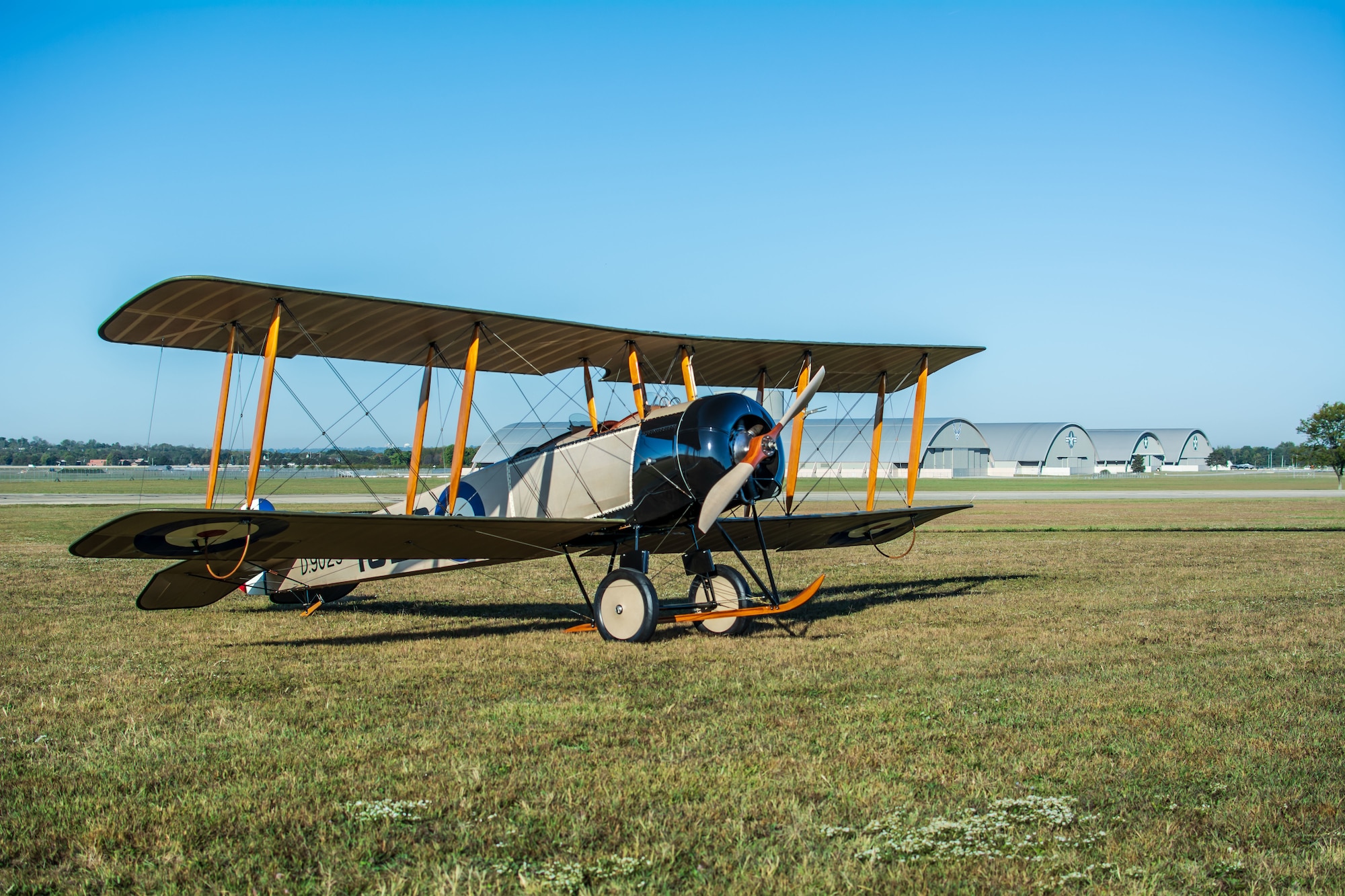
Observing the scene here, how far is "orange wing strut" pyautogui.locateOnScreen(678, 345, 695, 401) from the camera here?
1097cm

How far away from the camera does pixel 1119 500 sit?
44156mm

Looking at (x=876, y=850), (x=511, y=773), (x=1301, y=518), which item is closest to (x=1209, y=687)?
(x=876, y=850)

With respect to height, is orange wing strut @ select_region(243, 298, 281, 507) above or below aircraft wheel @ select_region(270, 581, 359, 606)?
above

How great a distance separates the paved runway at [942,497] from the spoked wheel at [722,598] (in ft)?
93.5

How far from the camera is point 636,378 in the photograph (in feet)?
35.7

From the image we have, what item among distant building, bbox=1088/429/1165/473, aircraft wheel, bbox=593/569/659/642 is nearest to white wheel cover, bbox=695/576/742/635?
aircraft wheel, bbox=593/569/659/642

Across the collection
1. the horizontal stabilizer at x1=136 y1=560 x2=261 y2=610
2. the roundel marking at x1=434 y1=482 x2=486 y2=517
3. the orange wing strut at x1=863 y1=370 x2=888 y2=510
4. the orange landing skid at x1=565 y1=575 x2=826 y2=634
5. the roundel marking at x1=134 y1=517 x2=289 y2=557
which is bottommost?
the horizontal stabilizer at x1=136 y1=560 x2=261 y2=610

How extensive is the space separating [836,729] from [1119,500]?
42594 mm

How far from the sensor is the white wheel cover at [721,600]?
10.2 metres

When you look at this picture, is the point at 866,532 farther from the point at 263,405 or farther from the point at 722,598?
the point at 263,405

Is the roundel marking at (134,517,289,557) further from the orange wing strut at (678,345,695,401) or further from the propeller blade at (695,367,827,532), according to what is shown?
the orange wing strut at (678,345,695,401)

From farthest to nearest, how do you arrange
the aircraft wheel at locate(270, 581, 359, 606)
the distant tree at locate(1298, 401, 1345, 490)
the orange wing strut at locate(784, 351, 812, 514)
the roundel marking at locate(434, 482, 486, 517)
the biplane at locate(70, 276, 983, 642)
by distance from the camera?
the distant tree at locate(1298, 401, 1345, 490) → the aircraft wheel at locate(270, 581, 359, 606) → the orange wing strut at locate(784, 351, 812, 514) → the roundel marking at locate(434, 482, 486, 517) → the biplane at locate(70, 276, 983, 642)

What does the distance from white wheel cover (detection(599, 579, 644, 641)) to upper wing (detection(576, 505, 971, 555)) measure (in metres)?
0.95

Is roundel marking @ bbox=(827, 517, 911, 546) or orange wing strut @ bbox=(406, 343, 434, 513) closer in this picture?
orange wing strut @ bbox=(406, 343, 434, 513)
